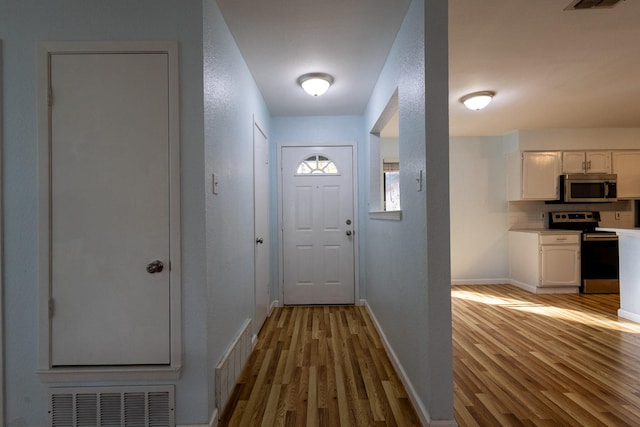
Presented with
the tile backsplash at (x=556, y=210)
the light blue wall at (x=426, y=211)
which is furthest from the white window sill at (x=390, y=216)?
the tile backsplash at (x=556, y=210)

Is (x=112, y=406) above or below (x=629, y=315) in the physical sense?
above

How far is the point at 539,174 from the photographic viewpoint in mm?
4805

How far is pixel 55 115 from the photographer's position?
5.49 feet

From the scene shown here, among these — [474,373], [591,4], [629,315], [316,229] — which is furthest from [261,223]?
[629,315]

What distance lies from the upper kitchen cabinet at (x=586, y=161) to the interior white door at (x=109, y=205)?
5.44m

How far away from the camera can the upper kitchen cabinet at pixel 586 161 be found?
15.6 feet

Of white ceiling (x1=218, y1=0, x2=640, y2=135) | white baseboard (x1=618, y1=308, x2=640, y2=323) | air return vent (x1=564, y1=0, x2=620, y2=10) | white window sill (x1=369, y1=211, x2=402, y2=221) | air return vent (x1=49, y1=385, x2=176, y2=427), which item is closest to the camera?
air return vent (x1=49, y1=385, x2=176, y2=427)

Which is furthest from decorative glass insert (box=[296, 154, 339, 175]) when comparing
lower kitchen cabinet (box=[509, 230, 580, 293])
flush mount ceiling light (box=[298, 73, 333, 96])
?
lower kitchen cabinet (box=[509, 230, 580, 293])

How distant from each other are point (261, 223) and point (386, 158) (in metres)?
2.74

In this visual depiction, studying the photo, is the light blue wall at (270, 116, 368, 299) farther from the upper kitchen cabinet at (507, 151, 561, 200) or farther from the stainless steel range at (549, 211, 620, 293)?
the stainless steel range at (549, 211, 620, 293)

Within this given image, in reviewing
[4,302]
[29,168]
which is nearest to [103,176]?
[29,168]

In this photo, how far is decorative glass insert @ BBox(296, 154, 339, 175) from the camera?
4125mm

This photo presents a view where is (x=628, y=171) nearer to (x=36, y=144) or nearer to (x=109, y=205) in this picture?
(x=109, y=205)

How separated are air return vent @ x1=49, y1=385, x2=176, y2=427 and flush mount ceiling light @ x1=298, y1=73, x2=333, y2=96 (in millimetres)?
2519
